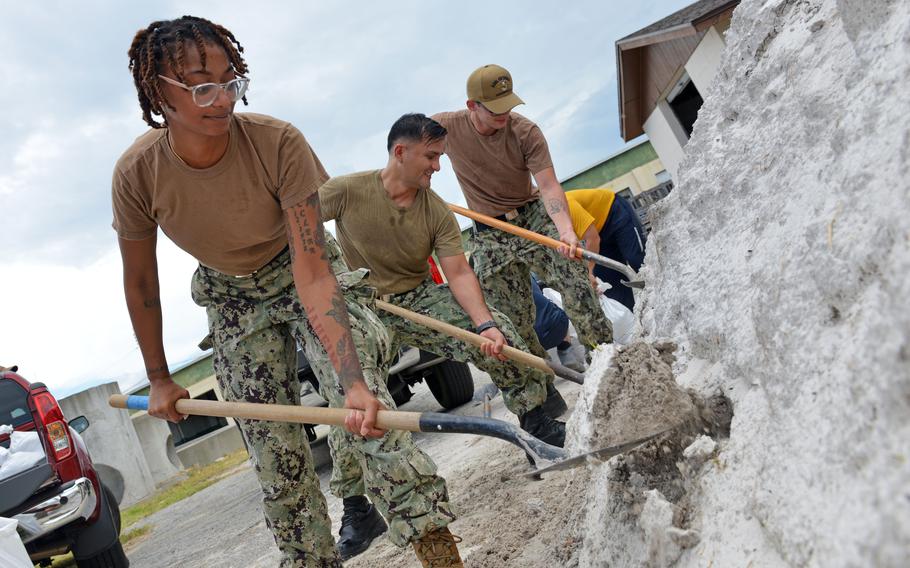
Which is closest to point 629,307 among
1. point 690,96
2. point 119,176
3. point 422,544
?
point 422,544

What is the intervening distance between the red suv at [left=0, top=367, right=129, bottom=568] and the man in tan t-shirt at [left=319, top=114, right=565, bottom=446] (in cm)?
242

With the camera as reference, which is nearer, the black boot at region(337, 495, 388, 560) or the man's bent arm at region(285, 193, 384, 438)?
the man's bent arm at region(285, 193, 384, 438)

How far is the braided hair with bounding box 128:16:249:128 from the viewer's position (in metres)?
2.25

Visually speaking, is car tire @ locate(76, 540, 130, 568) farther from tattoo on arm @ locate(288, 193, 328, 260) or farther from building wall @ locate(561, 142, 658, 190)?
building wall @ locate(561, 142, 658, 190)

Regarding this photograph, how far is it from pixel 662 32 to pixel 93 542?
333 inches

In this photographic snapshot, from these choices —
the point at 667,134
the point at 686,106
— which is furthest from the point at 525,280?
the point at 686,106

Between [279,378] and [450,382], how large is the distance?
13.5 feet

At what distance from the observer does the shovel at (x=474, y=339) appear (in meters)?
3.47

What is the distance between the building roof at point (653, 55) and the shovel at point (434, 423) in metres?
7.33

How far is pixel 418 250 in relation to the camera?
411 centimetres

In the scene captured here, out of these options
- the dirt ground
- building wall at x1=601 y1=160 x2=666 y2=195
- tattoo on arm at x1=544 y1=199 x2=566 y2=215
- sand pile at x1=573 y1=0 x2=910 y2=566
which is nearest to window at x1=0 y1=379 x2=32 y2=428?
the dirt ground

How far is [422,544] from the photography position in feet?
8.06

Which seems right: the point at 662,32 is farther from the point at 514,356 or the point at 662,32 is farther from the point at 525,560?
the point at 525,560

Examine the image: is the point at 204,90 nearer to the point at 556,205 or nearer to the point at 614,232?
the point at 556,205
